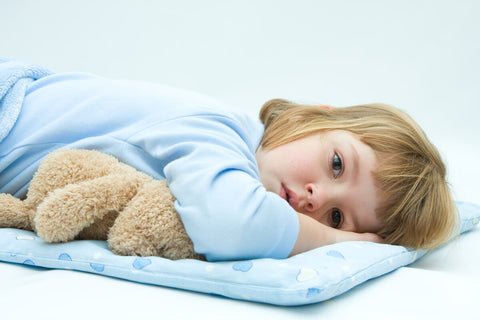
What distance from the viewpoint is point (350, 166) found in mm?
1316

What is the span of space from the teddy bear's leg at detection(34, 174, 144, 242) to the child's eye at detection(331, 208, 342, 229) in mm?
548

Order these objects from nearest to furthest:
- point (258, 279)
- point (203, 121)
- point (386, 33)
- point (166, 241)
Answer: point (258, 279) → point (166, 241) → point (203, 121) → point (386, 33)

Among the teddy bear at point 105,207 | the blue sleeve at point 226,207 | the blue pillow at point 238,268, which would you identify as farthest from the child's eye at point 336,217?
the teddy bear at point 105,207

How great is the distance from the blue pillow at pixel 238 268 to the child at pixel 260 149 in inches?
5.6

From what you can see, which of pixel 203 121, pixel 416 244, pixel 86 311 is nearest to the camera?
pixel 86 311

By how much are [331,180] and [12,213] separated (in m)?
0.75

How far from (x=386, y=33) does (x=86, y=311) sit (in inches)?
102

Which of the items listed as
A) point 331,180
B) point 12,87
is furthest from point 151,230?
point 12,87

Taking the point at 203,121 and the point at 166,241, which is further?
the point at 203,121

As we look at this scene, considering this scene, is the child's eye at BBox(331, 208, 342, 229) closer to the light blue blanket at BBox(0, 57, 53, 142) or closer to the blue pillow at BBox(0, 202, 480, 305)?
the blue pillow at BBox(0, 202, 480, 305)

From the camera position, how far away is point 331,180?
1.32 m

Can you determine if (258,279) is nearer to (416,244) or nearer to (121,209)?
(121,209)

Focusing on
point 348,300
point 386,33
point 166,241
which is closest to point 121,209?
point 166,241

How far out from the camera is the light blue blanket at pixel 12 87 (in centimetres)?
130
